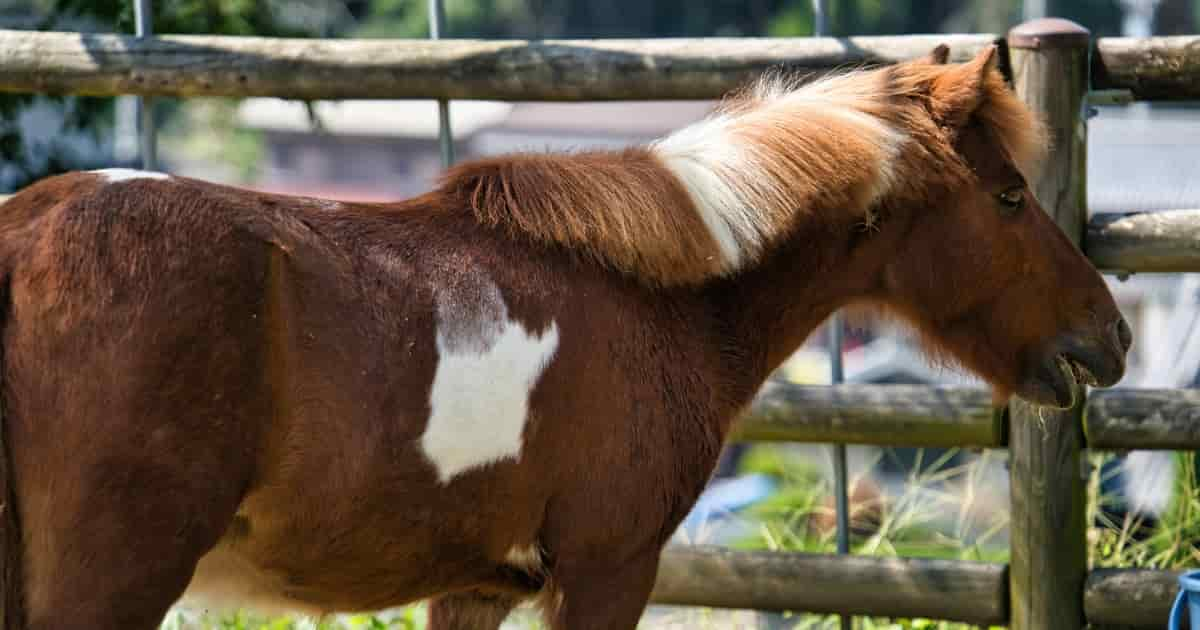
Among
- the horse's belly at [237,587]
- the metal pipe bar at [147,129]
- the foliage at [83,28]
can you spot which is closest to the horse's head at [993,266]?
the horse's belly at [237,587]

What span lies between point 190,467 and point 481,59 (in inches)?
85.5

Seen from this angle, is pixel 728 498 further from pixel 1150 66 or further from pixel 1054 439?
pixel 1150 66

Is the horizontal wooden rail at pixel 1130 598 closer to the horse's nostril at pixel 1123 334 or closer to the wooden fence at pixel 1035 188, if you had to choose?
the wooden fence at pixel 1035 188

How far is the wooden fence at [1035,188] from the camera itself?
13.6 ft

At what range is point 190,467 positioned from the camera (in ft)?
8.52

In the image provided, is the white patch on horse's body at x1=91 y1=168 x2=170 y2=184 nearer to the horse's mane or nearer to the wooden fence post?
the horse's mane

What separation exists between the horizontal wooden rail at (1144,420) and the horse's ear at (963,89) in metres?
1.29

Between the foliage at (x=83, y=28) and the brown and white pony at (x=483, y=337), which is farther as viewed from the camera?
the foliage at (x=83, y=28)

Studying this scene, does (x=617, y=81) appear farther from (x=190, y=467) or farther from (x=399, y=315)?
(x=190, y=467)

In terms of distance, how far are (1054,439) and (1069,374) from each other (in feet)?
2.18

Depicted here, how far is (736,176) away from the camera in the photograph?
324 cm

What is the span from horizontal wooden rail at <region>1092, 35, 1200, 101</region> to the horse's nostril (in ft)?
3.00

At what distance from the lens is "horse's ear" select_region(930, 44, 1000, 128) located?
3.33 m

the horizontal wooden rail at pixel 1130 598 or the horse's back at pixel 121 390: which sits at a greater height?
the horse's back at pixel 121 390
